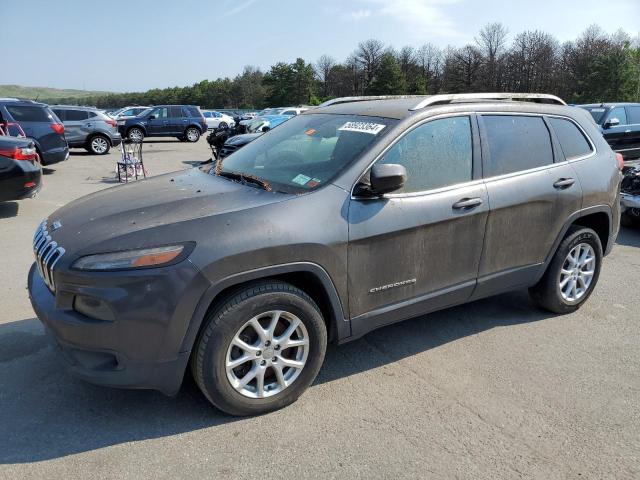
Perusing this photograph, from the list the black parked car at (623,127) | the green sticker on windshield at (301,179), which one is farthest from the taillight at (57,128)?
the black parked car at (623,127)

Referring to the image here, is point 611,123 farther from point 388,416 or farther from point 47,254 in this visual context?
point 47,254

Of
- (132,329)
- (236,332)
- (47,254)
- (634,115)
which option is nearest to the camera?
(132,329)

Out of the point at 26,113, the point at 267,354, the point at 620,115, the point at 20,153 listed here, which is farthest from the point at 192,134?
the point at 267,354

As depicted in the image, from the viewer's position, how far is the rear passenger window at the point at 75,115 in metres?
17.4

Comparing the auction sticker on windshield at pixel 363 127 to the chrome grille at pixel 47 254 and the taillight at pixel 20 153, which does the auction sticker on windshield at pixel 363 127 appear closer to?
the chrome grille at pixel 47 254

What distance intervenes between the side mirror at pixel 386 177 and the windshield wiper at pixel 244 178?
66 centimetres

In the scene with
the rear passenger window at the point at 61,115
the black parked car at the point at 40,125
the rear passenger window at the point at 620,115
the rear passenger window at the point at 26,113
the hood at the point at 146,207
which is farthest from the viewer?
the rear passenger window at the point at 61,115

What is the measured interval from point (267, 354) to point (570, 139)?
3134mm

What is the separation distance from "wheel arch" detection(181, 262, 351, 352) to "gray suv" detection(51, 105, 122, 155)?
1648cm

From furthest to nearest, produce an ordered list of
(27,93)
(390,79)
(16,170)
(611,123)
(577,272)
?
(390,79)
(27,93)
(611,123)
(16,170)
(577,272)

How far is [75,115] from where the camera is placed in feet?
57.8

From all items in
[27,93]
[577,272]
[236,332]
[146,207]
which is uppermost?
[27,93]

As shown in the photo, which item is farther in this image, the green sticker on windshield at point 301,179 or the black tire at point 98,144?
the black tire at point 98,144

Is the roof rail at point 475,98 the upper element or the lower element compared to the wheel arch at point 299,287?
upper
